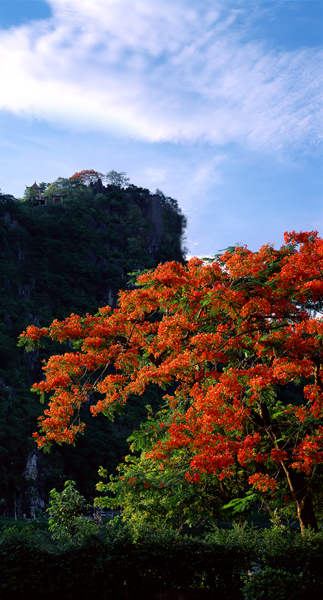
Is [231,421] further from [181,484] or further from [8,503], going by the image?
[8,503]

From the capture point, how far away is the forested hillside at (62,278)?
36188 millimetres

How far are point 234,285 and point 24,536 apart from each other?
5036 mm

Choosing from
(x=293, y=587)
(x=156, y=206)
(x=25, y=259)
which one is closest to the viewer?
(x=293, y=587)

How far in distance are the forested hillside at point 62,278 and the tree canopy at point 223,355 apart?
20.9m

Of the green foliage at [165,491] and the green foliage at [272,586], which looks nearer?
the green foliage at [272,586]

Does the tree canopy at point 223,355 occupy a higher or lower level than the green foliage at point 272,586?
higher

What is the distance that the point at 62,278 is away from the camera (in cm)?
6119

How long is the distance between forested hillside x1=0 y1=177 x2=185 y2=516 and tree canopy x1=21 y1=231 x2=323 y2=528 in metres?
20.9

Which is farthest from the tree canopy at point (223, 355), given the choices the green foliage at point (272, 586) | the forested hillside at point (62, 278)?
the forested hillside at point (62, 278)

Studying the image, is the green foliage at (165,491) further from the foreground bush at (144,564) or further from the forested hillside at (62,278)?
the forested hillside at (62,278)

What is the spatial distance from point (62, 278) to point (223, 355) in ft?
177

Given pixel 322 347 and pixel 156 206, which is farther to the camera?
pixel 156 206

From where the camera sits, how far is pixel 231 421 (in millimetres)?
8242

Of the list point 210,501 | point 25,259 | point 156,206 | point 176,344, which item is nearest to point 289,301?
point 176,344
